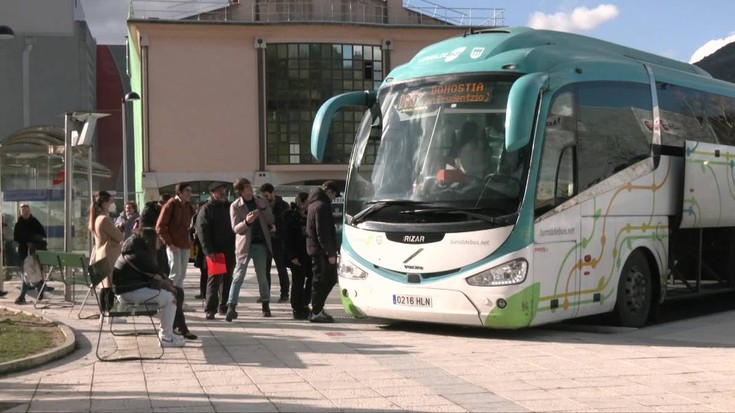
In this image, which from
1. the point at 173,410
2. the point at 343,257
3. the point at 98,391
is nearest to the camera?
the point at 173,410

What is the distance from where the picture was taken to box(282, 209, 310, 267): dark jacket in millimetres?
14344

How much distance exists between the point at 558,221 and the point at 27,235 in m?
10.4

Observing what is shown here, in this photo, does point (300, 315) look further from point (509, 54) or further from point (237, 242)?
point (509, 54)

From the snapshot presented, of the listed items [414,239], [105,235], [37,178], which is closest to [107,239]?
[105,235]

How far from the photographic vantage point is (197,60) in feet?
177

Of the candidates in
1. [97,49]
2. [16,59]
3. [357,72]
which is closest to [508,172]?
[357,72]

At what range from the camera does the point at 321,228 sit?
12961 mm

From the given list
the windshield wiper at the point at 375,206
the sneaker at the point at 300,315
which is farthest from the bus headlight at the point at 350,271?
the sneaker at the point at 300,315

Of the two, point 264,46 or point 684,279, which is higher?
point 264,46

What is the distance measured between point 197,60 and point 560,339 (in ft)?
148

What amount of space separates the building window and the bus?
4114 centimetres

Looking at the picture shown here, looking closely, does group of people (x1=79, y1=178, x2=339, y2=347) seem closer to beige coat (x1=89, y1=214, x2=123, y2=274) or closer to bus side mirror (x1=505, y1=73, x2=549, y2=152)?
beige coat (x1=89, y1=214, x2=123, y2=274)

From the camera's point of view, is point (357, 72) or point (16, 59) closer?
point (357, 72)

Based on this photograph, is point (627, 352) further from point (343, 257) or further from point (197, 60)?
point (197, 60)
